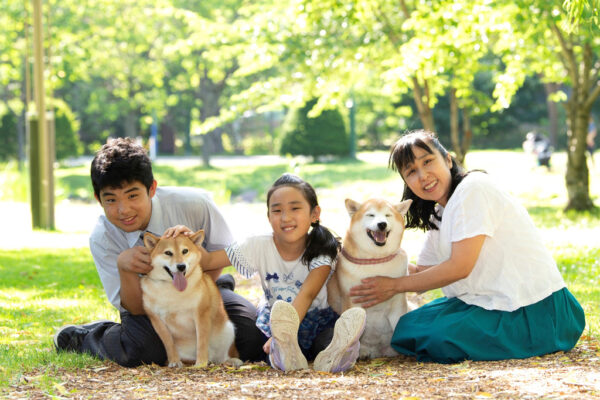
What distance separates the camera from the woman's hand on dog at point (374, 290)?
13.0 feet

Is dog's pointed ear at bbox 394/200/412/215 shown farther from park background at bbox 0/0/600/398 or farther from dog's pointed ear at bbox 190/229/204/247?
dog's pointed ear at bbox 190/229/204/247

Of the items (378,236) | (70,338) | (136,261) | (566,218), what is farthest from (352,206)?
(566,218)

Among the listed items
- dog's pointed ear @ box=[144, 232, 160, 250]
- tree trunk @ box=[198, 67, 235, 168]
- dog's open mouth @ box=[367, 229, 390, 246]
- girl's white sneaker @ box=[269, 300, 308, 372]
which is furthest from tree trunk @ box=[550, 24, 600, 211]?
tree trunk @ box=[198, 67, 235, 168]

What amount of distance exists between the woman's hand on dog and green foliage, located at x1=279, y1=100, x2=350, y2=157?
21.1m

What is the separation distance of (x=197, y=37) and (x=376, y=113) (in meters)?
20.1

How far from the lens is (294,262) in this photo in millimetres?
4172

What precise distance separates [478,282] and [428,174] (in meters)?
0.69

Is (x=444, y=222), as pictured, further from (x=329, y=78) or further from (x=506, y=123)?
(x=506, y=123)

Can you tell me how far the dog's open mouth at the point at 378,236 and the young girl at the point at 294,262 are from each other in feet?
0.89

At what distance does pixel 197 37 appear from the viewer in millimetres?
14391

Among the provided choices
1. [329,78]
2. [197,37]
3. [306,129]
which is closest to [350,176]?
[306,129]

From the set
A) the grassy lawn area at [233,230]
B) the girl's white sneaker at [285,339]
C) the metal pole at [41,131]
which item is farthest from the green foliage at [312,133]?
the girl's white sneaker at [285,339]

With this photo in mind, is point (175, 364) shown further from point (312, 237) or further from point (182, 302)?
point (312, 237)

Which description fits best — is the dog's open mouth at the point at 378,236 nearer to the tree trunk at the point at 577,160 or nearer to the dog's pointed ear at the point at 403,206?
the dog's pointed ear at the point at 403,206
